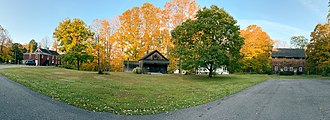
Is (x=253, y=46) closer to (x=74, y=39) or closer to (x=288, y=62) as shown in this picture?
(x=288, y=62)

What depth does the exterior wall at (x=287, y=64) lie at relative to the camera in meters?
59.0

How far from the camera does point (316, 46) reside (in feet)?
138

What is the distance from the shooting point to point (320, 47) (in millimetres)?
40469

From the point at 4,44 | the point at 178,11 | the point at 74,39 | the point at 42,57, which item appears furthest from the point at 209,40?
the point at 42,57

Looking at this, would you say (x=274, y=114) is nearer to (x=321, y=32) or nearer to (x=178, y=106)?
(x=178, y=106)

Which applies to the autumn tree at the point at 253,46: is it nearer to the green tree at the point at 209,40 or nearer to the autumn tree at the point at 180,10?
the autumn tree at the point at 180,10

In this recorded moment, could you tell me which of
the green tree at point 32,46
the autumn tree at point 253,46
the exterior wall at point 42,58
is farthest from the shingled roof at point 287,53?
the green tree at point 32,46

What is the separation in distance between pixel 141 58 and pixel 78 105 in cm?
3026

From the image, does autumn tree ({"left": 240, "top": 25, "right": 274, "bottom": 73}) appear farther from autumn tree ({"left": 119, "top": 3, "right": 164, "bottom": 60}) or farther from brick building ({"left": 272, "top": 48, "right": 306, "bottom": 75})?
autumn tree ({"left": 119, "top": 3, "right": 164, "bottom": 60})

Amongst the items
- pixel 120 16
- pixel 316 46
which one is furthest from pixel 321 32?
pixel 120 16

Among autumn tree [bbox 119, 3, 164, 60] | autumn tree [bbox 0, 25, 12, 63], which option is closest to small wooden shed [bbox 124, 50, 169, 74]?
autumn tree [bbox 119, 3, 164, 60]

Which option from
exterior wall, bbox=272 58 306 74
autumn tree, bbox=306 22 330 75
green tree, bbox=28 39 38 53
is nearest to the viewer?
autumn tree, bbox=306 22 330 75

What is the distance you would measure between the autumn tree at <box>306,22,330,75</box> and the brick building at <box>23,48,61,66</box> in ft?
215

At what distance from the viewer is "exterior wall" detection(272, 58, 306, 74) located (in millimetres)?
59031
